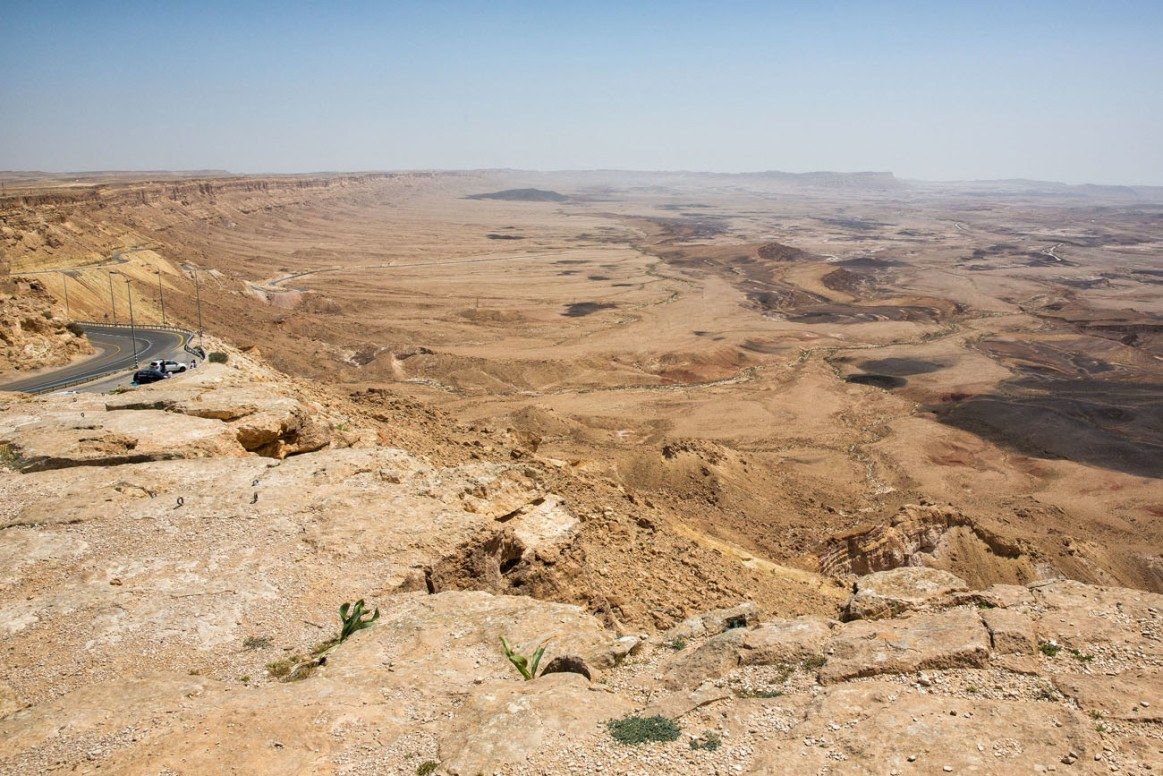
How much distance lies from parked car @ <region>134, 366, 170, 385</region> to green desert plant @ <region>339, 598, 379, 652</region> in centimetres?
1752

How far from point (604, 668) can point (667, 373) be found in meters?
40.5

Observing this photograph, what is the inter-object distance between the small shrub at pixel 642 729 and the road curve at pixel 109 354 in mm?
26385

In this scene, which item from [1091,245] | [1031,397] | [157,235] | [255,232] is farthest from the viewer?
[1091,245]

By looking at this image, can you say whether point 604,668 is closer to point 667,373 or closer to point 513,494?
point 513,494

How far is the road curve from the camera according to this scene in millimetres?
26609

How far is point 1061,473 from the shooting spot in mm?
34031

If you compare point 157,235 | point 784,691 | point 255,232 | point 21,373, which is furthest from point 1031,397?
point 255,232

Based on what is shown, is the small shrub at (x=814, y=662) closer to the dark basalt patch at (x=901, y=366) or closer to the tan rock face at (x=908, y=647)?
the tan rock face at (x=908, y=647)

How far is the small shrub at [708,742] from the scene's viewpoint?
8.09 metres

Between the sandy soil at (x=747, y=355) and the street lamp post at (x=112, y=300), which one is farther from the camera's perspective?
the street lamp post at (x=112, y=300)

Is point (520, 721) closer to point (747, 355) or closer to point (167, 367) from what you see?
point (167, 367)

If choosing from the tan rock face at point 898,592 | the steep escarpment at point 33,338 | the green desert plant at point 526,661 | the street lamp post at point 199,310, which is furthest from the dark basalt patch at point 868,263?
the green desert plant at point 526,661

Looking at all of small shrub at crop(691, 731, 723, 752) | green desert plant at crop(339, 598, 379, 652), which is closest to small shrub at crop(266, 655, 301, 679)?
green desert plant at crop(339, 598, 379, 652)

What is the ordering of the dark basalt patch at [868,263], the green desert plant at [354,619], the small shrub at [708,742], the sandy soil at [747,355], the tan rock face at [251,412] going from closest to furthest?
the small shrub at [708,742] → the green desert plant at [354,619] → the tan rock face at [251,412] → the sandy soil at [747,355] → the dark basalt patch at [868,263]
